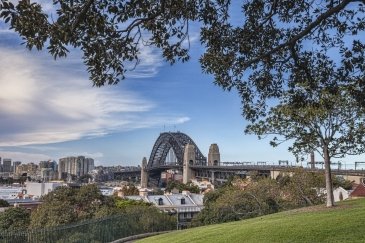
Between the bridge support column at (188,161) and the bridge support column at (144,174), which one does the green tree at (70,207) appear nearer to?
the bridge support column at (188,161)

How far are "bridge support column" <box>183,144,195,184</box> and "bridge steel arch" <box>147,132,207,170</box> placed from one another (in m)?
6.12

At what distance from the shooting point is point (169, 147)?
165875 mm

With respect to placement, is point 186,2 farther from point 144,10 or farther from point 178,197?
point 178,197

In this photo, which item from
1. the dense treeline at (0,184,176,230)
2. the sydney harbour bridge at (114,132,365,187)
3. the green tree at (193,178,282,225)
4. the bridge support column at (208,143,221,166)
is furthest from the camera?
the bridge support column at (208,143,221,166)

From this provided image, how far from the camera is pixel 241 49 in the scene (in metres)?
8.66

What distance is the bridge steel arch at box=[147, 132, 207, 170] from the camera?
500 feet

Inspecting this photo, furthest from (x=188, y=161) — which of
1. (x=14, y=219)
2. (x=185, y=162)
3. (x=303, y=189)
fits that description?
(x=303, y=189)

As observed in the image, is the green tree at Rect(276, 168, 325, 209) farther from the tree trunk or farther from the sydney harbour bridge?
the sydney harbour bridge

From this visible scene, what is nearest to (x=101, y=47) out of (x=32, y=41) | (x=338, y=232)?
(x=32, y=41)

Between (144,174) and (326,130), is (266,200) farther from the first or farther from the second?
(144,174)

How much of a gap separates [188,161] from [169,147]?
26380mm

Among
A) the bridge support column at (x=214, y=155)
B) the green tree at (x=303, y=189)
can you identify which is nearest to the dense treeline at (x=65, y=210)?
the green tree at (x=303, y=189)

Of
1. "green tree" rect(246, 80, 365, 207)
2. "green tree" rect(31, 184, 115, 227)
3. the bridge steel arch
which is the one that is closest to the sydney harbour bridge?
the bridge steel arch

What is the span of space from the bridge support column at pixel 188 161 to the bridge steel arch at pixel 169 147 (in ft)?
20.1
